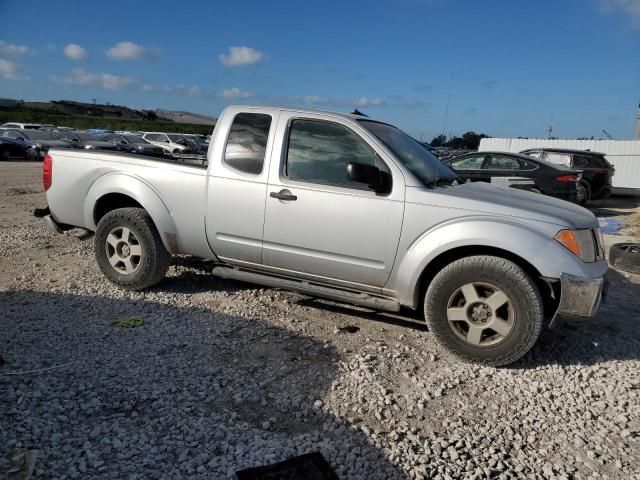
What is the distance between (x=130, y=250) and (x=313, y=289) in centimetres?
202

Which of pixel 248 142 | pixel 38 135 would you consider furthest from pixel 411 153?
pixel 38 135

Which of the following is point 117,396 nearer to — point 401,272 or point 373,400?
point 373,400

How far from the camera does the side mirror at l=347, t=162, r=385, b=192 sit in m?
4.05

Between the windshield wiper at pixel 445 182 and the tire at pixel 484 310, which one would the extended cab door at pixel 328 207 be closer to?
the windshield wiper at pixel 445 182

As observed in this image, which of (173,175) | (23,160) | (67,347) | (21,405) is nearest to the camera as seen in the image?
(21,405)

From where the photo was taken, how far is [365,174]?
13.4 ft

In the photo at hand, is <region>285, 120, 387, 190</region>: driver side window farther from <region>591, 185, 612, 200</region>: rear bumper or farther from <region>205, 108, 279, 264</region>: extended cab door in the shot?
<region>591, 185, 612, 200</region>: rear bumper

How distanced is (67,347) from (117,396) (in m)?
0.94

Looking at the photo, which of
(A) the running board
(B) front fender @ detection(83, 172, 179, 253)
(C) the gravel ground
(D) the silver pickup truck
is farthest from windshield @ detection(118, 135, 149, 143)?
(A) the running board

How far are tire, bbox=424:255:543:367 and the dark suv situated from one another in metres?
12.6

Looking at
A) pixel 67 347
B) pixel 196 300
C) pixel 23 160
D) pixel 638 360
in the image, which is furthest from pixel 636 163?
pixel 23 160

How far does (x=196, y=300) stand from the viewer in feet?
17.1

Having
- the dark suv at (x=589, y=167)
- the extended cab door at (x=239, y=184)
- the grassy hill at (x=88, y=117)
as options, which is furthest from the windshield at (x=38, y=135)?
the grassy hill at (x=88, y=117)

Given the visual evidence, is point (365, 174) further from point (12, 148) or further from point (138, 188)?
point (12, 148)
